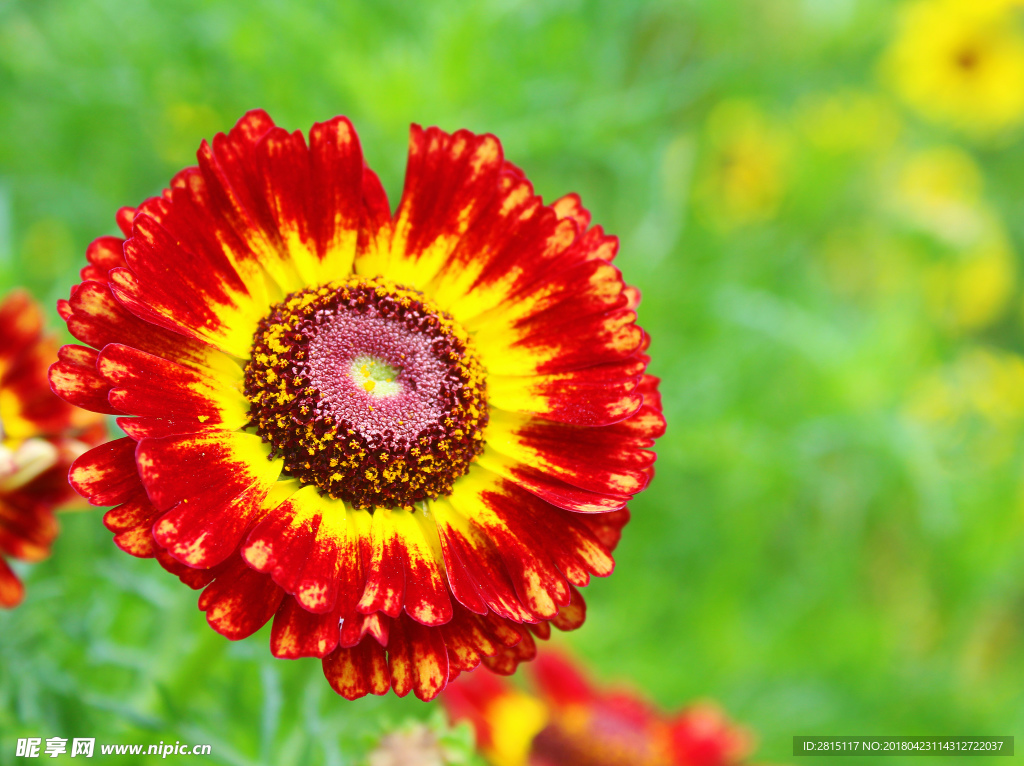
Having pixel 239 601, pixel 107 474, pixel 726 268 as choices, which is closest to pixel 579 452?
pixel 239 601

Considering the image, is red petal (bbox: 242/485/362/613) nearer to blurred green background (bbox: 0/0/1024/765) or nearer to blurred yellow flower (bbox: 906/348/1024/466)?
blurred green background (bbox: 0/0/1024/765)

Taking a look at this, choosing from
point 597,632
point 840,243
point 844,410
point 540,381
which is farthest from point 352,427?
point 840,243

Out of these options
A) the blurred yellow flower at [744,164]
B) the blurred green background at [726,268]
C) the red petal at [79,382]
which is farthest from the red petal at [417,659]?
the blurred yellow flower at [744,164]

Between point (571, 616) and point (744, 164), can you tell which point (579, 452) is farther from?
point (744, 164)

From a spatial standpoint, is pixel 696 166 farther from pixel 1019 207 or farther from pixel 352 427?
pixel 352 427

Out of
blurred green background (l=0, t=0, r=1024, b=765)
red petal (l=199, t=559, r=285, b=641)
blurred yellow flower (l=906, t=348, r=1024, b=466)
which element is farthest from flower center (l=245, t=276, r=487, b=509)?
blurred yellow flower (l=906, t=348, r=1024, b=466)

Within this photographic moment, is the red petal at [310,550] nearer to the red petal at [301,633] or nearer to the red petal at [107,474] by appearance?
the red petal at [301,633]
